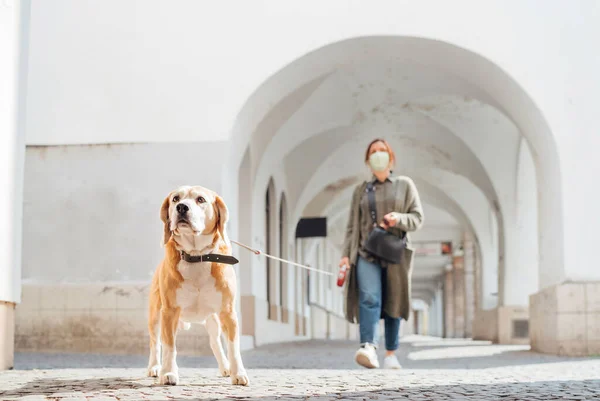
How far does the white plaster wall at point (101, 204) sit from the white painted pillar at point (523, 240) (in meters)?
8.22

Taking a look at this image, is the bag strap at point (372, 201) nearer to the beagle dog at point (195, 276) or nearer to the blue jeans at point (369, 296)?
the blue jeans at point (369, 296)

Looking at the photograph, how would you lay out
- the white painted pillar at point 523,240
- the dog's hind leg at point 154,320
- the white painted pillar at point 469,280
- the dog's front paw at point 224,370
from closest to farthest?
the dog's hind leg at point 154,320
the dog's front paw at point 224,370
the white painted pillar at point 523,240
the white painted pillar at point 469,280

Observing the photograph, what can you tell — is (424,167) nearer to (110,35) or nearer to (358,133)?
(358,133)

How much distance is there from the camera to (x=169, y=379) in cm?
462

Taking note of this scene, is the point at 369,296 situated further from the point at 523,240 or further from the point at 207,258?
the point at 523,240

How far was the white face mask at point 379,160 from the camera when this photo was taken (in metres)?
6.78

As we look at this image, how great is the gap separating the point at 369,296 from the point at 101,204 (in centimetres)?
419

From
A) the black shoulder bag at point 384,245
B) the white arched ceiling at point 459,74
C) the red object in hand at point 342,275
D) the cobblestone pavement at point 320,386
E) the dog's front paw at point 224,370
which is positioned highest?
the white arched ceiling at point 459,74

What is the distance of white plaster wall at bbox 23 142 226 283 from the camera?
9.51 meters

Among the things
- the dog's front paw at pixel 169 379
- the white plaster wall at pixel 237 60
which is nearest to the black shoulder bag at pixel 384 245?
the dog's front paw at pixel 169 379

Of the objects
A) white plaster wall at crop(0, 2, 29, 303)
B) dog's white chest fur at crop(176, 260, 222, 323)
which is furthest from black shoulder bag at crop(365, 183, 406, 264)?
white plaster wall at crop(0, 2, 29, 303)

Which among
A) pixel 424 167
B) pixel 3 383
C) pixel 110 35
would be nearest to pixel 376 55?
pixel 110 35

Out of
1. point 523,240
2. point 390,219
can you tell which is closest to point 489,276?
point 523,240

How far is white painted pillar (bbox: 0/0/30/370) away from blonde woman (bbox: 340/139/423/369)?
8.77ft
